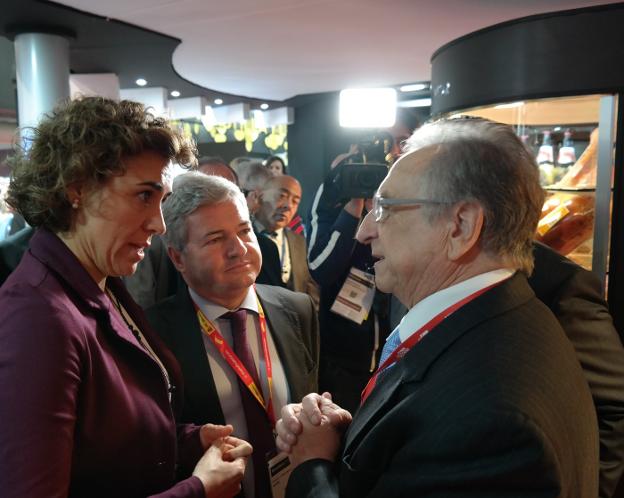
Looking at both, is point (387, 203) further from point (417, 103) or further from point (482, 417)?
point (417, 103)

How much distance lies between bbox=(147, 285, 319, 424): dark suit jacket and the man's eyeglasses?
71 centimetres

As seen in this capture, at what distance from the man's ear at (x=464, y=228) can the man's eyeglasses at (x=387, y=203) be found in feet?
0.13

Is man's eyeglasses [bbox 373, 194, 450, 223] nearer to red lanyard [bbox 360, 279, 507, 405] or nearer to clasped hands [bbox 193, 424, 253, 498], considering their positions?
red lanyard [bbox 360, 279, 507, 405]

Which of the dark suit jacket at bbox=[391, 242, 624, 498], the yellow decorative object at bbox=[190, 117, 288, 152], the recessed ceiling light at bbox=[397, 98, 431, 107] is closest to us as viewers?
the dark suit jacket at bbox=[391, 242, 624, 498]

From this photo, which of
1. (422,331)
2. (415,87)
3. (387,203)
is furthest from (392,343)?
(415,87)

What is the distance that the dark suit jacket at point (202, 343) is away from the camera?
1483 mm

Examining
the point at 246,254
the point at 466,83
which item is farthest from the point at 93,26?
the point at 246,254

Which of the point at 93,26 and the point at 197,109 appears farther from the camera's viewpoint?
the point at 197,109

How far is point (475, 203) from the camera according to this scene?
0.96 metres

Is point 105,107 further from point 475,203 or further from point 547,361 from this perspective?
point 547,361

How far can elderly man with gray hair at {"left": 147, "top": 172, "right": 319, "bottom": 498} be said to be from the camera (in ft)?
4.92

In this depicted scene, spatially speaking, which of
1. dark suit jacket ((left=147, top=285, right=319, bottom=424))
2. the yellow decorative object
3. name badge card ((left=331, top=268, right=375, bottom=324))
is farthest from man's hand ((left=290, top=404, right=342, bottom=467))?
the yellow decorative object

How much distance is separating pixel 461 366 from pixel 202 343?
35.4 inches

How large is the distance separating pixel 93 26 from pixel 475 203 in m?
3.84
